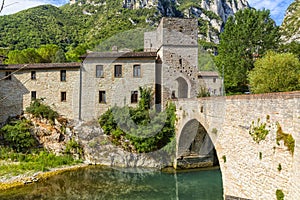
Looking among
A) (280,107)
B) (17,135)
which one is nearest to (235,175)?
(280,107)

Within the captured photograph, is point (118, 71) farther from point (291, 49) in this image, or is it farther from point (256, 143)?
point (291, 49)

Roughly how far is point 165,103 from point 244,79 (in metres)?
9.96

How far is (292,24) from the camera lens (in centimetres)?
6812

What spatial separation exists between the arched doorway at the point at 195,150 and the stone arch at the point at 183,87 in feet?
15.3

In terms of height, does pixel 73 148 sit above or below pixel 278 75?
below

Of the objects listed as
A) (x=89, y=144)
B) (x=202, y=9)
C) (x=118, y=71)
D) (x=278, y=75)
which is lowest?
(x=89, y=144)

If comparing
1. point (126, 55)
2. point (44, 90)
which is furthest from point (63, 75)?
point (126, 55)

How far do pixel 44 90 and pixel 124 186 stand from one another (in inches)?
482

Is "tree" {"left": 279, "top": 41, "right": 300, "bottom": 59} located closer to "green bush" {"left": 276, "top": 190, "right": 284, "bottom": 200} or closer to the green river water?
the green river water

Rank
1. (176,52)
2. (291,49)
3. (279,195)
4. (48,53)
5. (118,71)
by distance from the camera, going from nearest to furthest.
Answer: (279,195)
(176,52)
(118,71)
(291,49)
(48,53)

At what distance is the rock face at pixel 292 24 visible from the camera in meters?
61.2

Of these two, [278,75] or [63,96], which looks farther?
[63,96]

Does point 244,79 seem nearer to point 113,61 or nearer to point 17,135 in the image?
point 113,61

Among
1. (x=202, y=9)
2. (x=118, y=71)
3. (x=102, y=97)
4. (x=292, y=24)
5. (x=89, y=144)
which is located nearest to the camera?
(x=89, y=144)
